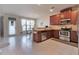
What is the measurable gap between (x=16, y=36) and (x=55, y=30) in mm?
560

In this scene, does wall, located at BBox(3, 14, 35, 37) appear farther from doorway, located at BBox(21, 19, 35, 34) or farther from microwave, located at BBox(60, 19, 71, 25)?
microwave, located at BBox(60, 19, 71, 25)

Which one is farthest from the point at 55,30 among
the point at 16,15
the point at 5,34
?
the point at 5,34

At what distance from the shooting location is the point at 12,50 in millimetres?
1146

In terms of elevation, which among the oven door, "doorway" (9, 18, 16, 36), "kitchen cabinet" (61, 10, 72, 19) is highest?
"kitchen cabinet" (61, 10, 72, 19)

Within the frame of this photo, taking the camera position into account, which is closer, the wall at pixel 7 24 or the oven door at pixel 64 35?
the wall at pixel 7 24

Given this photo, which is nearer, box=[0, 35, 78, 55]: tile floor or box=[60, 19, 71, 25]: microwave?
box=[0, 35, 78, 55]: tile floor

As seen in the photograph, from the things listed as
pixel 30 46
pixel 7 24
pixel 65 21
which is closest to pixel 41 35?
pixel 30 46

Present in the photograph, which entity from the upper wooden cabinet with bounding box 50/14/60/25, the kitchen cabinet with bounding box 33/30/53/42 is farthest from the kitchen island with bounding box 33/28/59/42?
the upper wooden cabinet with bounding box 50/14/60/25

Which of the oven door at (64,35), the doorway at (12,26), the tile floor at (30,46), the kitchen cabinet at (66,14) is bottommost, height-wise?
the tile floor at (30,46)

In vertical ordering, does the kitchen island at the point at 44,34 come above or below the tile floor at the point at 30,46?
above

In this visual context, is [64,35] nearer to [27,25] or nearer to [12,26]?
[27,25]

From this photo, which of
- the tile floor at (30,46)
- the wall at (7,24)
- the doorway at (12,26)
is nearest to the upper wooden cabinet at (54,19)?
the tile floor at (30,46)

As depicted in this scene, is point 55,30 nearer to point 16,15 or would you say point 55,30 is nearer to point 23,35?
point 23,35

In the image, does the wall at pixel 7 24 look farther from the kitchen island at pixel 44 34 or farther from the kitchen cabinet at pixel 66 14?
the kitchen cabinet at pixel 66 14
